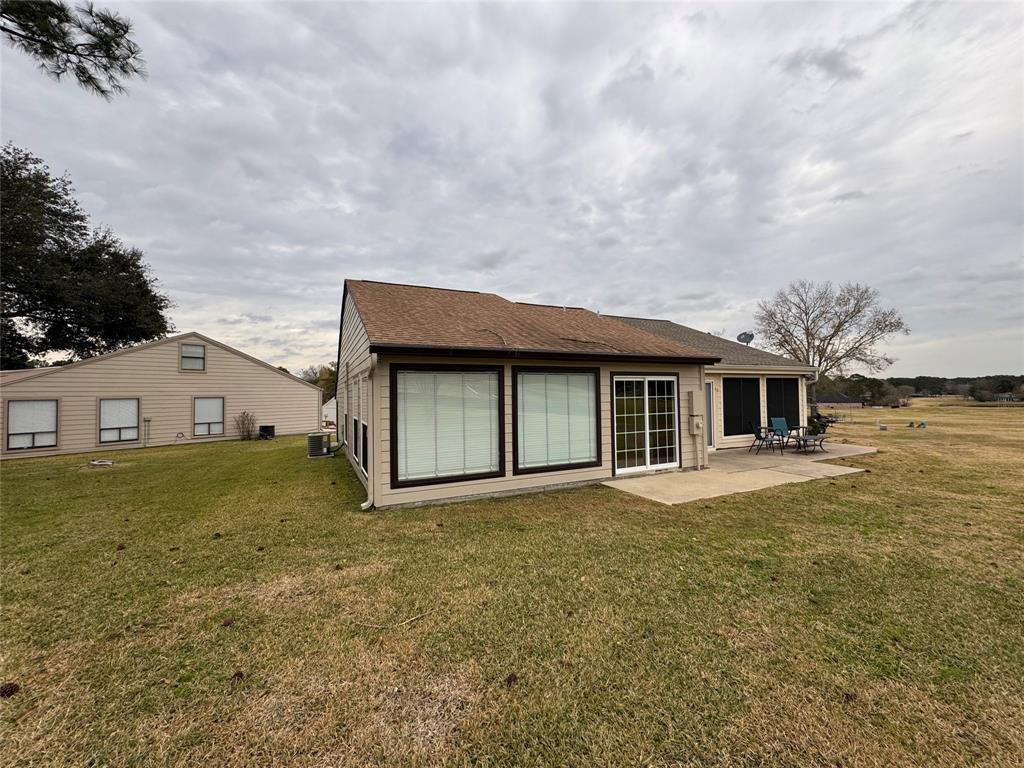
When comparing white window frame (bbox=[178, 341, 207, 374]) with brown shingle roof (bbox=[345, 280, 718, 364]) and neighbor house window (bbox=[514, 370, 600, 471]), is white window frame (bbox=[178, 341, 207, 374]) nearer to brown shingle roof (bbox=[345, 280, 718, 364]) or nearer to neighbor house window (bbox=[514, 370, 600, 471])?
brown shingle roof (bbox=[345, 280, 718, 364])

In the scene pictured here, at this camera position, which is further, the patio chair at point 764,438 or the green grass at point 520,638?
the patio chair at point 764,438

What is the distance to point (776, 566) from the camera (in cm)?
396

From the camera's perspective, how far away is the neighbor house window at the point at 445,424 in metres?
6.22

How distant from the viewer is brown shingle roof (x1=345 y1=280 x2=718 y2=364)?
21.2 ft

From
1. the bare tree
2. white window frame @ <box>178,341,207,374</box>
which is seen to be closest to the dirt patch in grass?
white window frame @ <box>178,341,207,374</box>

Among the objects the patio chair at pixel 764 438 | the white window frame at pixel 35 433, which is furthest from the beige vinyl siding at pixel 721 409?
the white window frame at pixel 35 433

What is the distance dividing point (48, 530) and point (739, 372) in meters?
15.8

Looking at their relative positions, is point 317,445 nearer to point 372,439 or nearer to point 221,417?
point 372,439

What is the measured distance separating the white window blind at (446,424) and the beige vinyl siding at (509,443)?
0.19 m

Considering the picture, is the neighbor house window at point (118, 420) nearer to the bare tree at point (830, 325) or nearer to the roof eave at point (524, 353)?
the roof eave at point (524, 353)

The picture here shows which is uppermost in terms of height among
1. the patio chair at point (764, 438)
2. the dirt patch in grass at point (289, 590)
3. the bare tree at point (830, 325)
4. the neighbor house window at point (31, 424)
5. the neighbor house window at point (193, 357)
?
the bare tree at point (830, 325)

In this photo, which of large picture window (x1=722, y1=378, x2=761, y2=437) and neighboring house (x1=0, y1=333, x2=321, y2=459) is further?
neighboring house (x1=0, y1=333, x2=321, y2=459)

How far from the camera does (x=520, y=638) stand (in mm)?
2814

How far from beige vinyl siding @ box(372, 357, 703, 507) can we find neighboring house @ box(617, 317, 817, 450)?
150 inches
